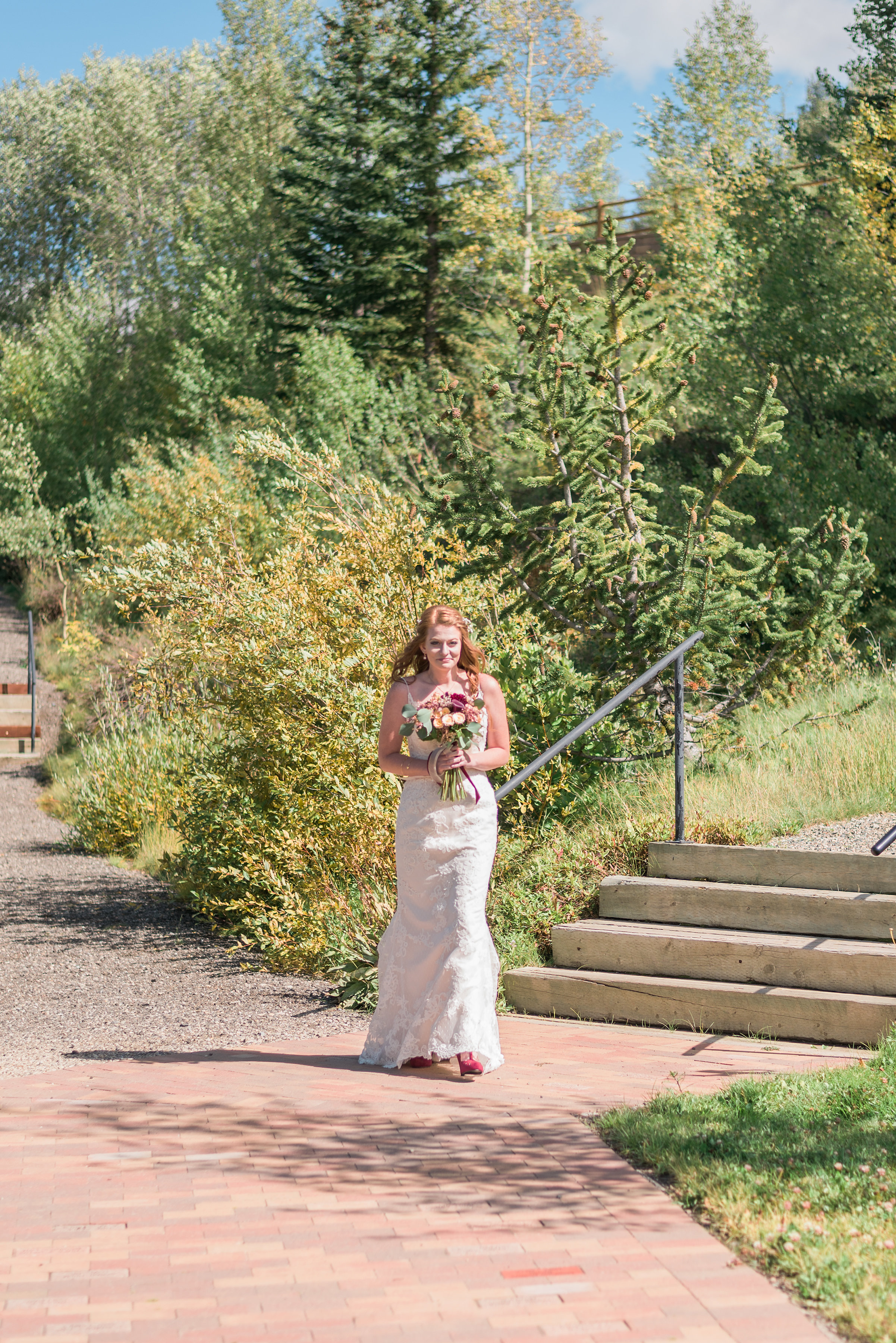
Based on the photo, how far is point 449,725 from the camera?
15.7ft

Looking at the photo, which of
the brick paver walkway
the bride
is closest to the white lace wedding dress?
the bride

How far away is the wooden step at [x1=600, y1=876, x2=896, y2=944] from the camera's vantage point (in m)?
5.60

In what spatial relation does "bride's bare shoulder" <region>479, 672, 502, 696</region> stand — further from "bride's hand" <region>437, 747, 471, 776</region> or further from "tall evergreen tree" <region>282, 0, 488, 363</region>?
"tall evergreen tree" <region>282, 0, 488, 363</region>

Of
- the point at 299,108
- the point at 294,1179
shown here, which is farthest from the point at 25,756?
the point at 299,108

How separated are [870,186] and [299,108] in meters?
18.0

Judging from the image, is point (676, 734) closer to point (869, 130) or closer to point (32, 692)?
point (32, 692)

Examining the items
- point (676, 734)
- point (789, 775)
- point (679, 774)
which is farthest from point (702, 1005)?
point (789, 775)

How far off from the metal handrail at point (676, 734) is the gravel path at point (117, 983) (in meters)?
1.49

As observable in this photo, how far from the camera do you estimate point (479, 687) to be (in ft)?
16.6

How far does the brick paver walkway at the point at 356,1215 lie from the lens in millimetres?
2715

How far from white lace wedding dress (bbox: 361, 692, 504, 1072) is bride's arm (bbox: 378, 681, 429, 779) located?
5cm

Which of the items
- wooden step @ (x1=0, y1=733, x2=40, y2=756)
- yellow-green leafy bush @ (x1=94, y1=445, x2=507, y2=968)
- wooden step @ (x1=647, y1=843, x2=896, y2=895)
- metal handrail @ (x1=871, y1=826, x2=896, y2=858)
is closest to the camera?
metal handrail @ (x1=871, y1=826, x2=896, y2=858)

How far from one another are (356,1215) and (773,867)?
342cm

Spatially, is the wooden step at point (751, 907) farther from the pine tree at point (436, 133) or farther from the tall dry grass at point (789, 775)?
the pine tree at point (436, 133)
